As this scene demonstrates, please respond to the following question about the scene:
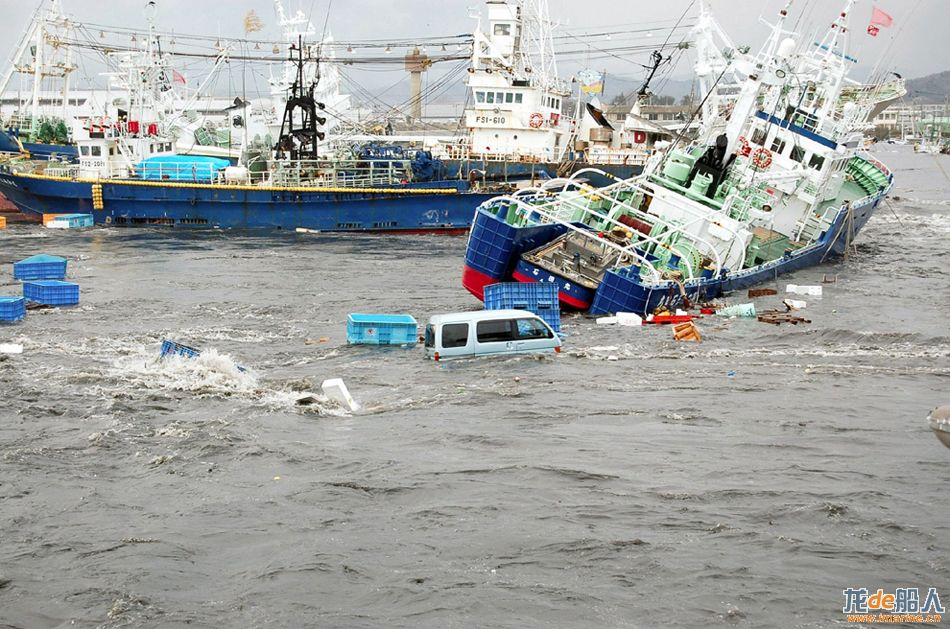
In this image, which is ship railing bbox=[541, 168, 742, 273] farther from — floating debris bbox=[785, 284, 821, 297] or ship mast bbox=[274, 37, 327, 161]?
ship mast bbox=[274, 37, 327, 161]

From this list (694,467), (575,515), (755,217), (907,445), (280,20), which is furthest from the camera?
(280,20)

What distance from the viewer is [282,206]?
54.3 m

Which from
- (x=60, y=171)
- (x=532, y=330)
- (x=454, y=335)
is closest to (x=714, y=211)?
(x=532, y=330)

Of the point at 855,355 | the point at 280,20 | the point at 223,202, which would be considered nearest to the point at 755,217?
the point at 855,355

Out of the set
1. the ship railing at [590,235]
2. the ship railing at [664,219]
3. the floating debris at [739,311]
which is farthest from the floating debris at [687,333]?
the ship railing at [664,219]

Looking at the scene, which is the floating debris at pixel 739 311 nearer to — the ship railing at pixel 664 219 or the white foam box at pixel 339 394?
the ship railing at pixel 664 219

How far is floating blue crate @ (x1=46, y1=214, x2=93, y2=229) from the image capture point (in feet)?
176

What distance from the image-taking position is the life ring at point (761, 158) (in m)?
37.2

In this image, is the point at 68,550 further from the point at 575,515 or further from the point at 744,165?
the point at 744,165

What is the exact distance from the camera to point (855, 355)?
969 inches

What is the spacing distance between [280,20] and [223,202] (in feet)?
52.0

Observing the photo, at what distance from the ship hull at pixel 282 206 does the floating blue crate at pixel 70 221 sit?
70 cm

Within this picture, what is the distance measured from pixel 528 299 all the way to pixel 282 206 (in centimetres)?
3102

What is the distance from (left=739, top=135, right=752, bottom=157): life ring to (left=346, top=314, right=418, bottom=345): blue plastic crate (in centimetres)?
1778
